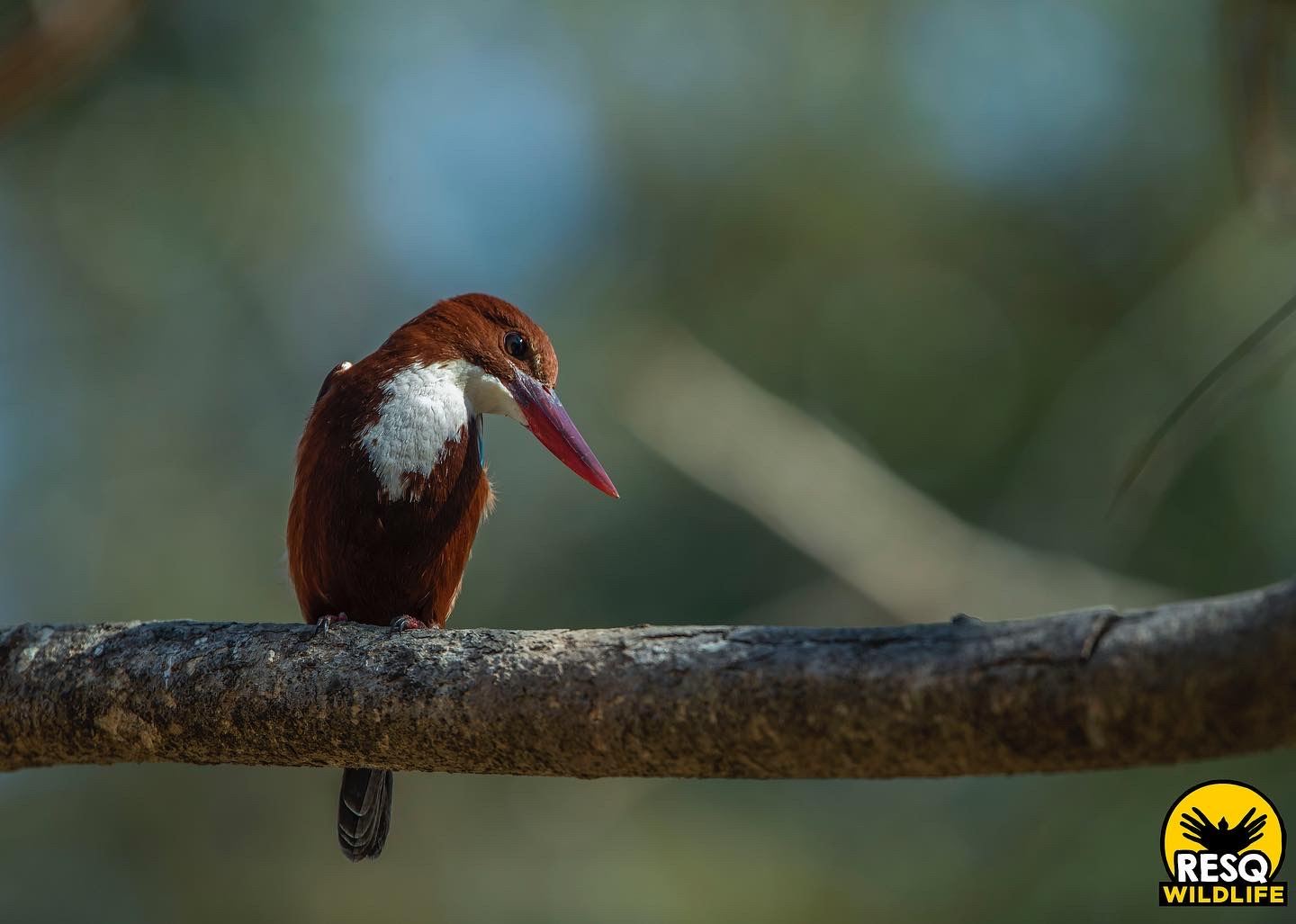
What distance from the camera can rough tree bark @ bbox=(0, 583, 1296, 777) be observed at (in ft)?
4.69

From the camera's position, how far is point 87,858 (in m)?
7.42

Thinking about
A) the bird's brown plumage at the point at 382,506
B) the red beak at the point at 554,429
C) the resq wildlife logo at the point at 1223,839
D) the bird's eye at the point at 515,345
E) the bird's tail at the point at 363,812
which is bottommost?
the bird's tail at the point at 363,812

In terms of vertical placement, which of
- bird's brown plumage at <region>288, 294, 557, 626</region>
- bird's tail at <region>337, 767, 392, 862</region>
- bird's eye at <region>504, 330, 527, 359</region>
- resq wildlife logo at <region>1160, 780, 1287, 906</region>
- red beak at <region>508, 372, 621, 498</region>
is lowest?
bird's tail at <region>337, 767, 392, 862</region>

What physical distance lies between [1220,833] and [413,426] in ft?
7.15

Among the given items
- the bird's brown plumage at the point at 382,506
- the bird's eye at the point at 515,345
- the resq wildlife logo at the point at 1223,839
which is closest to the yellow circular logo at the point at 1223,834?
the resq wildlife logo at the point at 1223,839

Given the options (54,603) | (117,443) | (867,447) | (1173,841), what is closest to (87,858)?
(54,603)

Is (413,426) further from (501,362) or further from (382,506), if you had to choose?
(501,362)

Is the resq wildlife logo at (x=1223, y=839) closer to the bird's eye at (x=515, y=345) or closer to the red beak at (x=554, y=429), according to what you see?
the red beak at (x=554, y=429)

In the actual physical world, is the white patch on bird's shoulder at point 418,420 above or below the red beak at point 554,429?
below

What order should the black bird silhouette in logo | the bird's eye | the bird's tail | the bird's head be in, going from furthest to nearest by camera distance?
the bird's eye < the bird's head < the bird's tail < the black bird silhouette in logo

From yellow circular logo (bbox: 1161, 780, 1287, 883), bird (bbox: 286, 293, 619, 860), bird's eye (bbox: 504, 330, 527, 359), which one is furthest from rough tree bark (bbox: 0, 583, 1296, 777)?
yellow circular logo (bbox: 1161, 780, 1287, 883)

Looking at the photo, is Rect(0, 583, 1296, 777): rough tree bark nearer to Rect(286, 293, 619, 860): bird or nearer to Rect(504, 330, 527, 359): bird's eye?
Rect(286, 293, 619, 860): bird

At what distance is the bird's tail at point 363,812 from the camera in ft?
10.0

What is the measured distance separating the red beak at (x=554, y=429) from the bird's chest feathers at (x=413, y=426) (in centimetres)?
22
